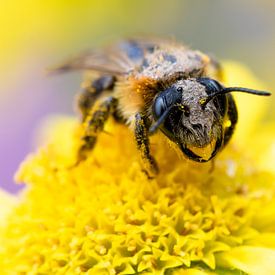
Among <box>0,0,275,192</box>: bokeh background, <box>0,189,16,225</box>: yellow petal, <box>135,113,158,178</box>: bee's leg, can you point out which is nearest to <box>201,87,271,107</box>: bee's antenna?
<box>135,113,158,178</box>: bee's leg

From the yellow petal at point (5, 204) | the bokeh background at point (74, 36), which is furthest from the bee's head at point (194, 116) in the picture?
the bokeh background at point (74, 36)

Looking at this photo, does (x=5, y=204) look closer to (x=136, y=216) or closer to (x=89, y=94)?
(x=89, y=94)

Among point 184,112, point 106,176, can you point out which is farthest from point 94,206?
point 184,112

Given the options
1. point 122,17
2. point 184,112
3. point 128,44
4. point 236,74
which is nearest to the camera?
point 184,112

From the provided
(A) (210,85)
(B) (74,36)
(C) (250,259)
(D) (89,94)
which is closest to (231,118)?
(A) (210,85)

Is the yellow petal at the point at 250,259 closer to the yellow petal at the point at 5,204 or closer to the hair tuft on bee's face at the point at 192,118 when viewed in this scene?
the hair tuft on bee's face at the point at 192,118

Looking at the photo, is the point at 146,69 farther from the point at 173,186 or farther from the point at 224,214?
the point at 224,214

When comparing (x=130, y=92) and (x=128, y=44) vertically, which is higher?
(x=128, y=44)
